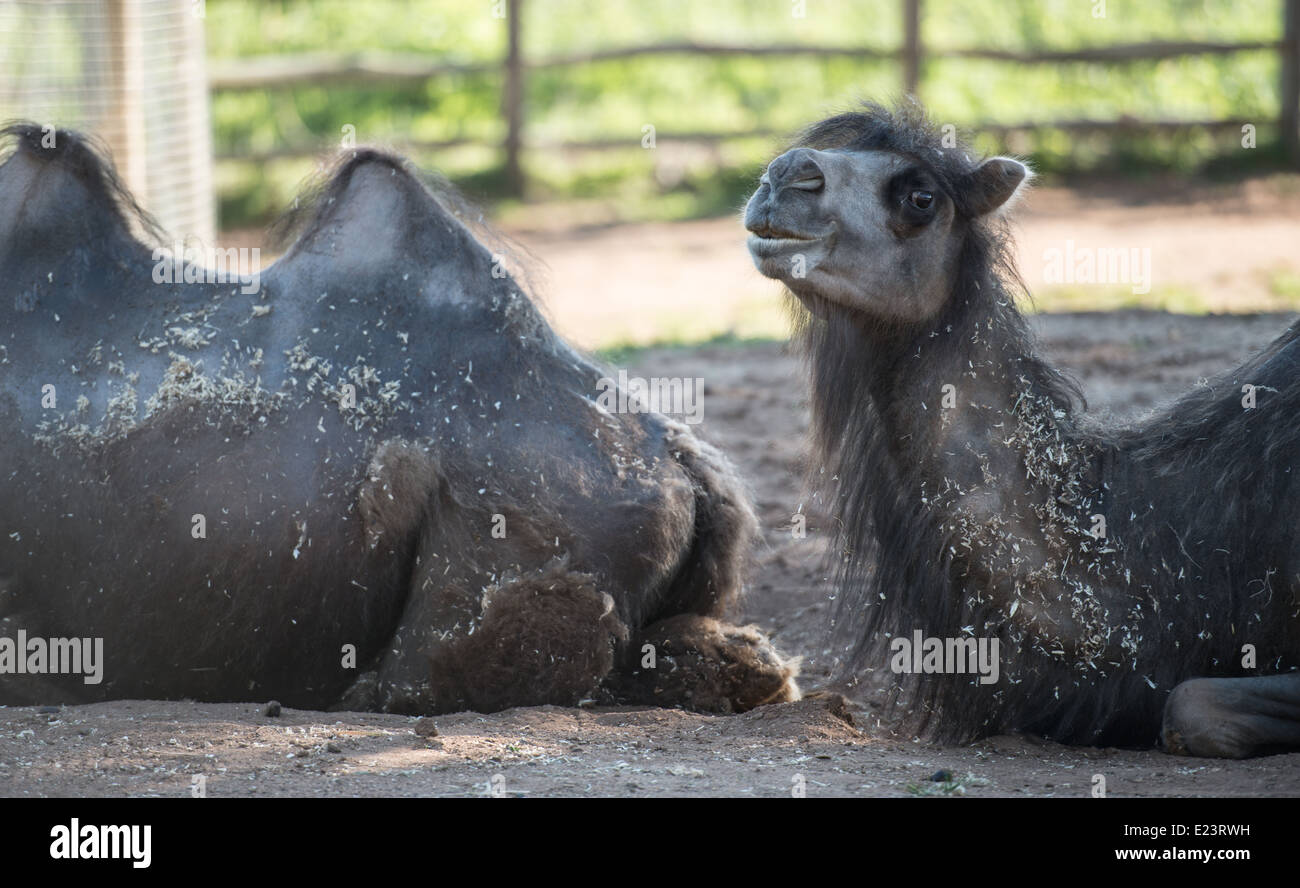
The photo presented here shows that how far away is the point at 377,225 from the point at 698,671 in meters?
1.67

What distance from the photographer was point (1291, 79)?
14508 millimetres

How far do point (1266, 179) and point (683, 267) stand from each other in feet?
19.6

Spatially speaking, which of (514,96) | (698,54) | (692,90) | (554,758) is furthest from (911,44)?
(554,758)

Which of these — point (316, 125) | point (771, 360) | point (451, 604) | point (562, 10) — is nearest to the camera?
point (451, 604)

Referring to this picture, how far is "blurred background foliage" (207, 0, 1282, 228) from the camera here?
15.0 metres

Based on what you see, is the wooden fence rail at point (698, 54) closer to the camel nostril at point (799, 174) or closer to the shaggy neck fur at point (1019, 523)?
the shaggy neck fur at point (1019, 523)

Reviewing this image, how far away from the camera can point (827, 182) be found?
3764 millimetres

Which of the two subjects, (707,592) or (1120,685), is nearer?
(1120,685)

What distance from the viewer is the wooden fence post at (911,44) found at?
1484 centimetres

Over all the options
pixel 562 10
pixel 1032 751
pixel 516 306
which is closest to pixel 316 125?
pixel 562 10

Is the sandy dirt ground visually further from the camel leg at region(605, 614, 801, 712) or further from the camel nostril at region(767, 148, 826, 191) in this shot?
the camel nostril at region(767, 148, 826, 191)

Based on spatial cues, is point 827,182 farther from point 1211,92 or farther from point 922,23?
point 1211,92

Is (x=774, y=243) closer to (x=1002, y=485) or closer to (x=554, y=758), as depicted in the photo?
(x=1002, y=485)

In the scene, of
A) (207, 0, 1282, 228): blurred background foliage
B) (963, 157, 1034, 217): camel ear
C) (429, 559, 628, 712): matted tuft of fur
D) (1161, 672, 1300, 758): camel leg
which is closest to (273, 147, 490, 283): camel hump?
(429, 559, 628, 712): matted tuft of fur
